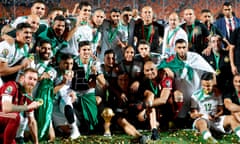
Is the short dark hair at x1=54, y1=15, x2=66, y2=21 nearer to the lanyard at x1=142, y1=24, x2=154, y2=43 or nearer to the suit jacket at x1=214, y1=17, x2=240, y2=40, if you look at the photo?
the lanyard at x1=142, y1=24, x2=154, y2=43

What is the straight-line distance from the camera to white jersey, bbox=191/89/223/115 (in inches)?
191

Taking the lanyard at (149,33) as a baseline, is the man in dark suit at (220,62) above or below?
below

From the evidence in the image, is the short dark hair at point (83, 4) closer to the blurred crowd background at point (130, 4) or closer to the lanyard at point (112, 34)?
the blurred crowd background at point (130, 4)

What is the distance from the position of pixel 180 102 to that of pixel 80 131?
106 cm

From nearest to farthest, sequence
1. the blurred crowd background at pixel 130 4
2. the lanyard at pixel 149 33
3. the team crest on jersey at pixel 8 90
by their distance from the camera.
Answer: the team crest on jersey at pixel 8 90 < the blurred crowd background at pixel 130 4 < the lanyard at pixel 149 33

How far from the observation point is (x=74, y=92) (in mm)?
4543

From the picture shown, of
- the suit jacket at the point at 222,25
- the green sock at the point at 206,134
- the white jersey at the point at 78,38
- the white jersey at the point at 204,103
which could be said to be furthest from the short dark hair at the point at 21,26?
the green sock at the point at 206,134

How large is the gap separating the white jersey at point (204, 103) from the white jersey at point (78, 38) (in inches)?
48.7

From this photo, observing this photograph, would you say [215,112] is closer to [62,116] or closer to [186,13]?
[186,13]

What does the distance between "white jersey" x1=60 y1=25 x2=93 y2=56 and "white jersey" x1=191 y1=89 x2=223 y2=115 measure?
1.24m

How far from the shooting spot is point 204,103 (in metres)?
4.86

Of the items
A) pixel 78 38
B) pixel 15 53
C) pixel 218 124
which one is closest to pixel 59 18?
pixel 78 38

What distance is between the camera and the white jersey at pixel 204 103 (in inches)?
191

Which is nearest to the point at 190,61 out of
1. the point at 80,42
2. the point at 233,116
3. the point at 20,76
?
the point at 233,116
